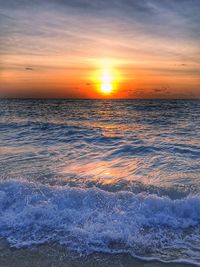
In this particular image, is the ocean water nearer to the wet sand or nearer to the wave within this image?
the wave

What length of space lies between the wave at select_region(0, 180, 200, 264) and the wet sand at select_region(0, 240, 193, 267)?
0.14 meters

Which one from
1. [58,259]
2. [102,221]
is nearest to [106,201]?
[102,221]

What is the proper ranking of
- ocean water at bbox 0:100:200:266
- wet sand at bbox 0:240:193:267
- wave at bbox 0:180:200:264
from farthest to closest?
1. ocean water at bbox 0:100:200:266
2. wave at bbox 0:180:200:264
3. wet sand at bbox 0:240:193:267

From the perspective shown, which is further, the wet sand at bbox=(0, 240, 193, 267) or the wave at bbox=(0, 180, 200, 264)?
the wave at bbox=(0, 180, 200, 264)

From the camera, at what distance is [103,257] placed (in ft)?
14.0

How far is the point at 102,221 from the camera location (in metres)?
5.19

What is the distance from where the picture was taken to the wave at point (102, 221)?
4.52 m

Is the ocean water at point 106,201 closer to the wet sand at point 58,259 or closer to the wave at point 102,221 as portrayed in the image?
the wave at point 102,221

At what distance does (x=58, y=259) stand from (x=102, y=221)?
1192 millimetres

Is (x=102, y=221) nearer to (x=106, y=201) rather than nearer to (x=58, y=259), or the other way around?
(x=106, y=201)

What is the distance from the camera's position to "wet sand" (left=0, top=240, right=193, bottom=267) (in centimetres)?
407

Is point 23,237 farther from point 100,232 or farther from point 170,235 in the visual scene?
point 170,235

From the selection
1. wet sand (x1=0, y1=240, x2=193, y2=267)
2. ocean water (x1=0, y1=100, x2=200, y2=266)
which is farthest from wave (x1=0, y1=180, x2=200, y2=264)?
wet sand (x1=0, y1=240, x2=193, y2=267)

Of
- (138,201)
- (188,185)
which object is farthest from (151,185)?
(138,201)
